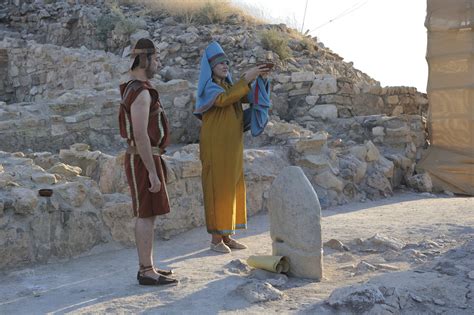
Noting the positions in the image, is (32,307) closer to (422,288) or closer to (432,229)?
(422,288)

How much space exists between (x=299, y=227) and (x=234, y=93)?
120 cm

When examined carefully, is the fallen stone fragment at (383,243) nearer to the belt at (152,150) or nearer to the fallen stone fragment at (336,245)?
the fallen stone fragment at (336,245)

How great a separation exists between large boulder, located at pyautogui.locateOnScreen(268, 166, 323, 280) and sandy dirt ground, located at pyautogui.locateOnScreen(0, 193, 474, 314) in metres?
0.11

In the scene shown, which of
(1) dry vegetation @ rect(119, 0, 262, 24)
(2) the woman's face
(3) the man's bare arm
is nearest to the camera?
(3) the man's bare arm

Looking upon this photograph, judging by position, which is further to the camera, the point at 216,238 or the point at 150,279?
the point at 216,238

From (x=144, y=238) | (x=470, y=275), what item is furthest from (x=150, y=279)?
(x=470, y=275)

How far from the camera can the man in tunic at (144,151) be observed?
11.2 ft

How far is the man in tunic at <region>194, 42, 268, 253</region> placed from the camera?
4.43 meters

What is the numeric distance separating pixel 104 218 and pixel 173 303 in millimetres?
1595

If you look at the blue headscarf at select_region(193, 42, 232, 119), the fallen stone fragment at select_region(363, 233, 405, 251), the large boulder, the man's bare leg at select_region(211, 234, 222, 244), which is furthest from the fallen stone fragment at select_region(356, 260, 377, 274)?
the blue headscarf at select_region(193, 42, 232, 119)

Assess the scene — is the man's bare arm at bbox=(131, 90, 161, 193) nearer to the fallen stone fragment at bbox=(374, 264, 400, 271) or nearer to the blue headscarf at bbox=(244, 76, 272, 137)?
the blue headscarf at bbox=(244, 76, 272, 137)

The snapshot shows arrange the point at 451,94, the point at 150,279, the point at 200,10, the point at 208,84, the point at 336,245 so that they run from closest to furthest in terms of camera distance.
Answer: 1. the point at 150,279
2. the point at 208,84
3. the point at 336,245
4. the point at 451,94
5. the point at 200,10

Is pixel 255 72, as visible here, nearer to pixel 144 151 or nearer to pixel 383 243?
pixel 144 151

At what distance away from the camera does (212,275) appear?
379cm
